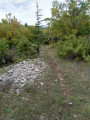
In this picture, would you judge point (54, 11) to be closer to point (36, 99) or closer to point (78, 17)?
point (78, 17)

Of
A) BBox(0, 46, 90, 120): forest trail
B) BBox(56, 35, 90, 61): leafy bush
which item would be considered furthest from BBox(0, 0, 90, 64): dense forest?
BBox(0, 46, 90, 120): forest trail

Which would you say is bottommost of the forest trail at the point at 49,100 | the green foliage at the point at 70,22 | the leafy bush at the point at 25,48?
the forest trail at the point at 49,100

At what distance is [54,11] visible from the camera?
8.36 meters

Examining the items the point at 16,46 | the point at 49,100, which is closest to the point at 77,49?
the point at 49,100

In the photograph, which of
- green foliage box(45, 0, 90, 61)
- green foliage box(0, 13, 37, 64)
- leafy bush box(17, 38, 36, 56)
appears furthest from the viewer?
leafy bush box(17, 38, 36, 56)

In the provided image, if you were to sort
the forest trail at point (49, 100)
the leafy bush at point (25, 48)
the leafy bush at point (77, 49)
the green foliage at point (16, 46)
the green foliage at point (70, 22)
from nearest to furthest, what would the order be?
1. the forest trail at point (49, 100)
2. the leafy bush at point (77, 49)
3. the green foliage at point (16, 46)
4. the green foliage at point (70, 22)
5. the leafy bush at point (25, 48)

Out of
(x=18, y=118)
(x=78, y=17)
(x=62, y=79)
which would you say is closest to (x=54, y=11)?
(x=78, y=17)

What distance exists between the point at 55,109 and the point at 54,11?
8.39 meters

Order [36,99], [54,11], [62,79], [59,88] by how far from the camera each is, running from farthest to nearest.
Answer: [54,11]
[62,79]
[59,88]
[36,99]

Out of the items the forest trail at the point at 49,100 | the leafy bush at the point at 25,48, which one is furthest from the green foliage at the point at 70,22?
the forest trail at the point at 49,100

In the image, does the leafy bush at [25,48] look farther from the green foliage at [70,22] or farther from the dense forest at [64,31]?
the green foliage at [70,22]

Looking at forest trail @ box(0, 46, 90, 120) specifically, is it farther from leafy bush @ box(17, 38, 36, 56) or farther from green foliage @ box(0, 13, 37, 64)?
leafy bush @ box(17, 38, 36, 56)

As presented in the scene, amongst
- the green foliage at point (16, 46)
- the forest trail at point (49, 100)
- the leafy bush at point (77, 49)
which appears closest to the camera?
the forest trail at point (49, 100)

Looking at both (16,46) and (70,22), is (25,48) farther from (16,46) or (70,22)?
(70,22)
